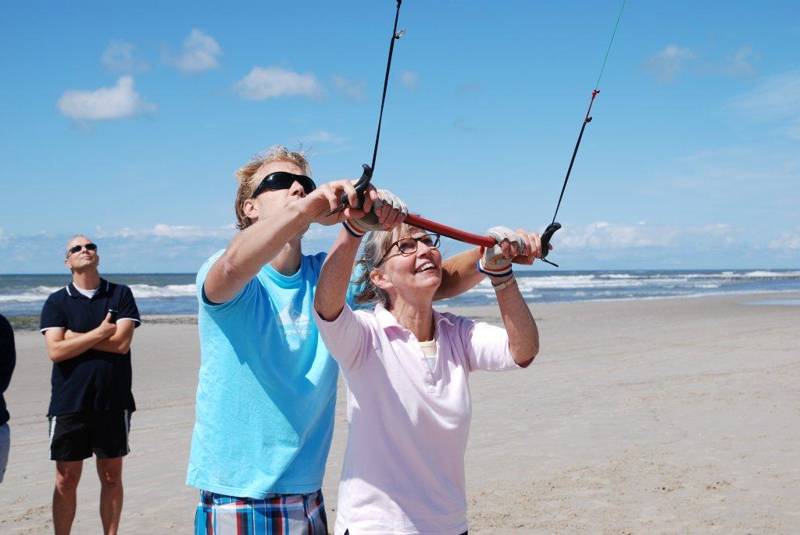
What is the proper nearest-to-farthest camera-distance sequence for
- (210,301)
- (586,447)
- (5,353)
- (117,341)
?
(210,301) → (5,353) → (117,341) → (586,447)

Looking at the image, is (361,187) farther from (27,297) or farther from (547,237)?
(27,297)

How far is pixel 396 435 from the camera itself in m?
2.51

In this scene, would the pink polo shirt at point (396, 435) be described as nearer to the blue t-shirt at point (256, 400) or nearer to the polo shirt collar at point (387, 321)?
the polo shirt collar at point (387, 321)

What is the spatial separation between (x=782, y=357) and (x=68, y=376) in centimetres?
1169

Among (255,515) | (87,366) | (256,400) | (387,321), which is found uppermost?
(387,321)

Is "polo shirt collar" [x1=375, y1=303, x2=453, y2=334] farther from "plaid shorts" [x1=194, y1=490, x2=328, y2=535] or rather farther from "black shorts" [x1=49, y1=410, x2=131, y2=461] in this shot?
"black shorts" [x1=49, y1=410, x2=131, y2=461]

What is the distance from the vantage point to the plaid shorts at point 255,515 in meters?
2.51

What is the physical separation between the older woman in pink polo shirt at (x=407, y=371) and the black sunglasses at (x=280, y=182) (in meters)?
0.31

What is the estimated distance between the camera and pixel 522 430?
27.7ft

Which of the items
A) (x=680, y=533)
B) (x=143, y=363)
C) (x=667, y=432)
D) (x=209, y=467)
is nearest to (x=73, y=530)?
(x=209, y=467)

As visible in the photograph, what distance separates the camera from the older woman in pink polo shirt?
246 cm

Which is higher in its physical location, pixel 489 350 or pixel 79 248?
pixel 79 248

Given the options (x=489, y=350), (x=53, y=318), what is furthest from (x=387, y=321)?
(x=53, y=318)

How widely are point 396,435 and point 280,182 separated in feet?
3.14
